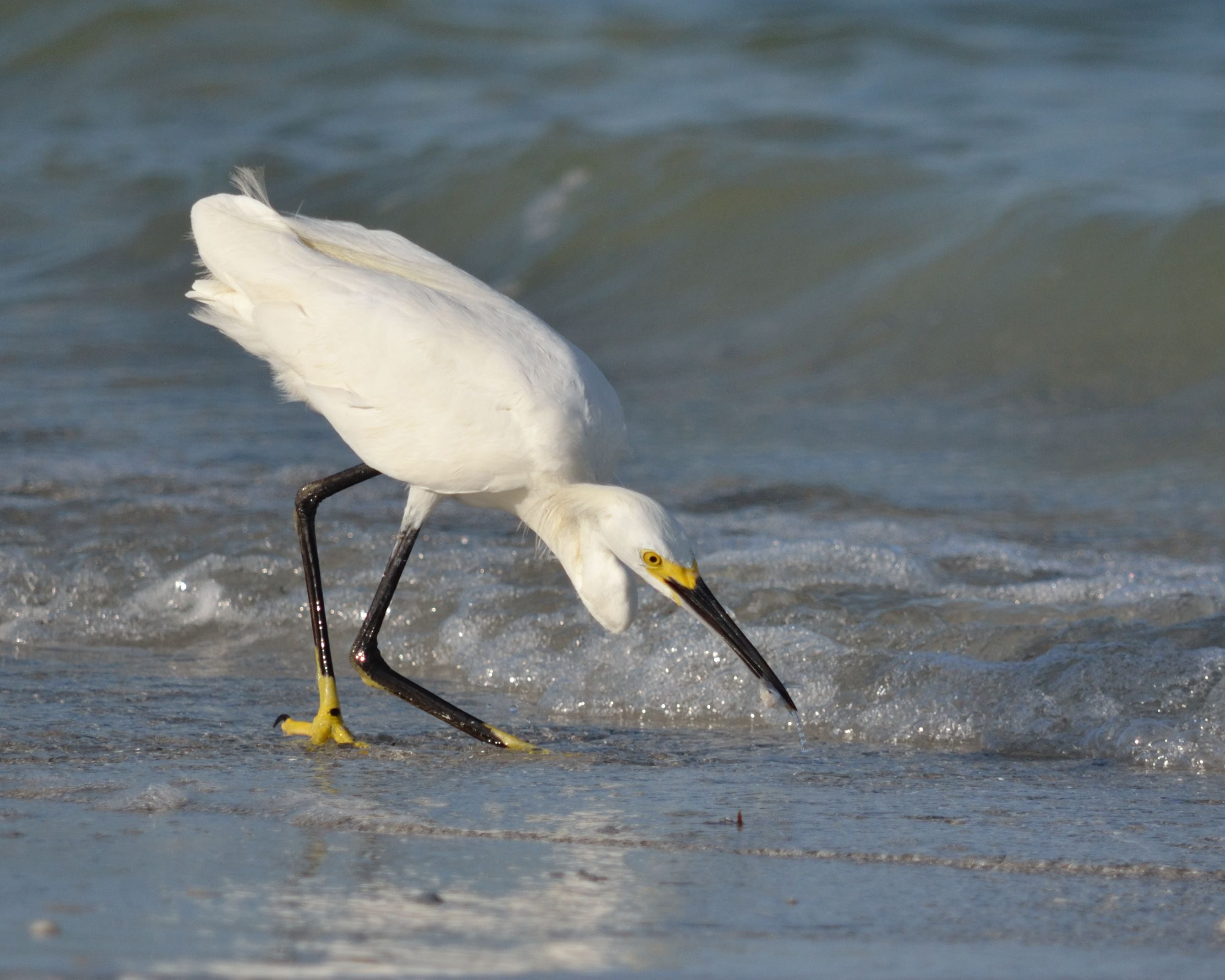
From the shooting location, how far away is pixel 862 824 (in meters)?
3.62

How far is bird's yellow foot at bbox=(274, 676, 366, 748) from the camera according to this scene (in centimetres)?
441

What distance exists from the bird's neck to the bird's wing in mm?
86

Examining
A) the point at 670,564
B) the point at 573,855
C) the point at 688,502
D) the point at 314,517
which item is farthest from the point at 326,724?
the point at 688,502

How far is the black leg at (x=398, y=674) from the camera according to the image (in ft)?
14.8

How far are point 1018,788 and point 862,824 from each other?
22.3 inches

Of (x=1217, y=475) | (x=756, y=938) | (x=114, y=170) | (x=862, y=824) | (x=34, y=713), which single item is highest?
(x=756, y=938)

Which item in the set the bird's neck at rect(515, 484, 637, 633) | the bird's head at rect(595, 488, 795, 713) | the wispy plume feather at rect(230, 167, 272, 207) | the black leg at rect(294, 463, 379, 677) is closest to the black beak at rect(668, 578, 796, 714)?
the bird's head at rect(595, 488, 795, 713)

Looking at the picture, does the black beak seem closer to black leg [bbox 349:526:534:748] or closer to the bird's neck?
the bird's neck

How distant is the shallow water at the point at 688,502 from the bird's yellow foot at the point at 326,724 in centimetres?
10

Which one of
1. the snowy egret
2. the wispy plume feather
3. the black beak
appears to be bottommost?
the black beak

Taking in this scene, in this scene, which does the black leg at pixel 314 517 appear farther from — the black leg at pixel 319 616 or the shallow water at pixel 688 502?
the shallow water at pixel 688 502

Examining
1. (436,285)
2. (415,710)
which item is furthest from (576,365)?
(415,710)

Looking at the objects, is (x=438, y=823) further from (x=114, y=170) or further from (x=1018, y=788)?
(x=114, y=170)

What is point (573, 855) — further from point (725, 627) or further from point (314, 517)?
point (314, 517)
